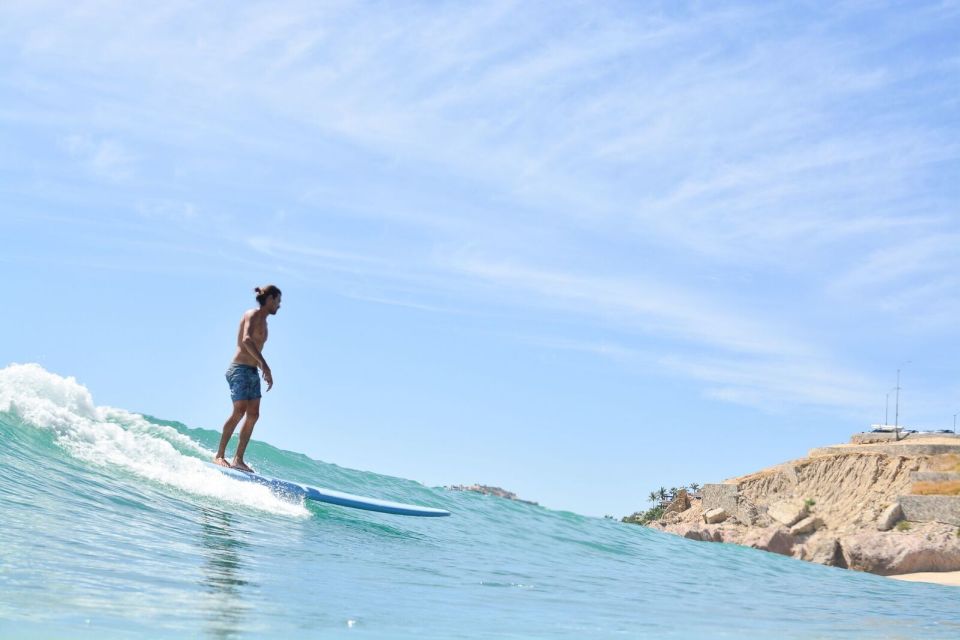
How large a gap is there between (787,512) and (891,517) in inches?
173

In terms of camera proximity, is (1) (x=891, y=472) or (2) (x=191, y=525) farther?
(1) (x=891, y=472)

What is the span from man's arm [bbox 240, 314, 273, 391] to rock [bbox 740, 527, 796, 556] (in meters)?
27.2

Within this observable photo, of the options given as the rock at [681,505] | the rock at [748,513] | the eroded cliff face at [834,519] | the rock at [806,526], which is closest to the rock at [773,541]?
the eroded cliff face at [834,519]

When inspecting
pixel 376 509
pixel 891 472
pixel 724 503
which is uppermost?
pixel 891 472

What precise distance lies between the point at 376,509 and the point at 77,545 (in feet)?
16.7

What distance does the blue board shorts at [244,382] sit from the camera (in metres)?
10.3

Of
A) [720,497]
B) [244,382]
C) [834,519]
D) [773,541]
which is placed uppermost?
[720,497]

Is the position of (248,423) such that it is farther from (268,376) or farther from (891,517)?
(891,517)

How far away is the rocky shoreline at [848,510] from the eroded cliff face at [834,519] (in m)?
0.04

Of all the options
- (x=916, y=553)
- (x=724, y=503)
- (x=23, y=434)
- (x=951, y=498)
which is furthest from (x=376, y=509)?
(x=724, y=503)

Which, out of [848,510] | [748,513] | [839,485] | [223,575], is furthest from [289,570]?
[839,485]

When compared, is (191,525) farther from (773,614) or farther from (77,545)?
(773,614)

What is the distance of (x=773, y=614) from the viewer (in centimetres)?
822

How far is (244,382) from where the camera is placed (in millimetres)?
10344
